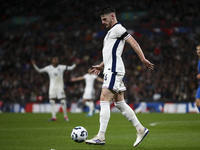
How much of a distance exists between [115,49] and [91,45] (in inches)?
967

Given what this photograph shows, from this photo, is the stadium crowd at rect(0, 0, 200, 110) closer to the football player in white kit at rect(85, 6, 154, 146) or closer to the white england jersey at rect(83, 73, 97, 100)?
the white england jersey at rect(83, 73, 97, 100)

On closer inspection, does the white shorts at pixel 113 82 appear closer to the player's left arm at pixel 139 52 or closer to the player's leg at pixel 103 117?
the player's leg at pixel 103 117

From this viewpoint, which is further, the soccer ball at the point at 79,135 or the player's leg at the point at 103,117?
the soccer ball at the point at 79,135

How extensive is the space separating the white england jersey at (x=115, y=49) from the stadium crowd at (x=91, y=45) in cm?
1684

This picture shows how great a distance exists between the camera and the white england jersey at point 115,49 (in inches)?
273

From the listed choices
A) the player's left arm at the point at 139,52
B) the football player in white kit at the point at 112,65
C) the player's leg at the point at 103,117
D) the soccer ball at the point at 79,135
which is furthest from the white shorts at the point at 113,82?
the soccer ball at the point at 79,135

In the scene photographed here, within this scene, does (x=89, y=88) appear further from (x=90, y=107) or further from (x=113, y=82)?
(x=113, y=82)

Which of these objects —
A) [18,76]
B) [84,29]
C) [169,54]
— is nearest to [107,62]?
[169,54]

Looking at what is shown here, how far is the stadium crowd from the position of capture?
997 inches

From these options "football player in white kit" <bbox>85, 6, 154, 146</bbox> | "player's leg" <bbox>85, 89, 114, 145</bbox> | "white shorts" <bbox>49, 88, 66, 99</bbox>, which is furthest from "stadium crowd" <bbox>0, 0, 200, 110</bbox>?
"player's leg" <bbox>85, 89, 114, 145</bbox>

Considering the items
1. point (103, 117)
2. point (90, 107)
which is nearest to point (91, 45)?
point (90, 107)

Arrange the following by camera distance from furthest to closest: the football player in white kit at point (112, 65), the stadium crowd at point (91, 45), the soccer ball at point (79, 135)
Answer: the stadium crowd at point (91, 45) → the soccer ball at point (79, 135) → the football player in white kit at point (112, 65)

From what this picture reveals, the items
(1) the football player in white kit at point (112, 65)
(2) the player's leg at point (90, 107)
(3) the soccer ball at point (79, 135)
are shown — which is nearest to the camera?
(1) the football player in white kit at point (112, 65)

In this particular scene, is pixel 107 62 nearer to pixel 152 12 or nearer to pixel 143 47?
pixel 143 47
